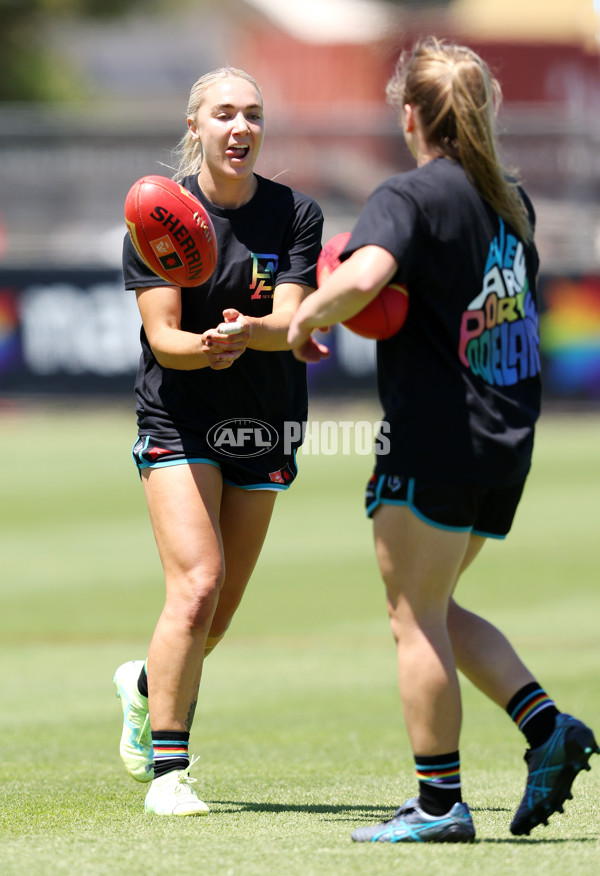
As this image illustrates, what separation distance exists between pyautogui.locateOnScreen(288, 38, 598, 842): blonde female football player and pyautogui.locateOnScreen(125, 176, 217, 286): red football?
2.56 ft

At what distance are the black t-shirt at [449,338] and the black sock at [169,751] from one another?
133 centimetres

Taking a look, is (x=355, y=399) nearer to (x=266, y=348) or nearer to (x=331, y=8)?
(x=266, y=348)

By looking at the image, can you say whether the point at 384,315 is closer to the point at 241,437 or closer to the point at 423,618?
the point at 423,618

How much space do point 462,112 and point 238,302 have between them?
49.7 inches

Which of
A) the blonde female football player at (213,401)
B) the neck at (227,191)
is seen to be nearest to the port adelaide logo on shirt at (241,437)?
the blonde female football player at (213,401)

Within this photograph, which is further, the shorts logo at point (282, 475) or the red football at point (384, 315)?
the shorts logo at point (282, 475)

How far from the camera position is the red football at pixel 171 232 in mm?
4488

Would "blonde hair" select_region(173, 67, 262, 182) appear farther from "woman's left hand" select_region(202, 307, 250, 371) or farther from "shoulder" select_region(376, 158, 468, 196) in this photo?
"shoulder" select_region(376, 158, 468, 196)

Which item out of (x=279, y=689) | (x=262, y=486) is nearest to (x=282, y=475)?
(x=262, y=486)

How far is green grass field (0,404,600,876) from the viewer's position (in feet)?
12.2

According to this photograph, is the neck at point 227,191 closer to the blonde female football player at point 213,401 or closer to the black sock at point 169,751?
the blonde female football player at point 213,401

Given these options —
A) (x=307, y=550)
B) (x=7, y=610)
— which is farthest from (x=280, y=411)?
(x=307, y=550)

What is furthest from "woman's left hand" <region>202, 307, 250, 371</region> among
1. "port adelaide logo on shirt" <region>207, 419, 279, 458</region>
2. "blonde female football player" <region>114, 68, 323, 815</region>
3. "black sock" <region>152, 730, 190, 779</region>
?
"black sock" <region>152, 730, 190, 779</region>

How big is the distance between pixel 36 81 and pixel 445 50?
40782mm
